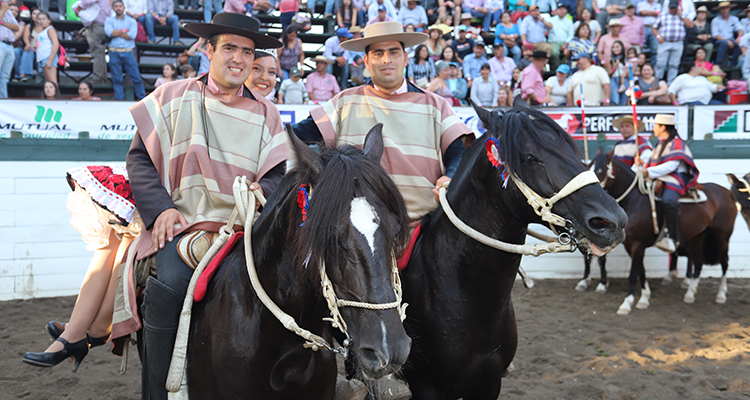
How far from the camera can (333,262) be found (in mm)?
1464

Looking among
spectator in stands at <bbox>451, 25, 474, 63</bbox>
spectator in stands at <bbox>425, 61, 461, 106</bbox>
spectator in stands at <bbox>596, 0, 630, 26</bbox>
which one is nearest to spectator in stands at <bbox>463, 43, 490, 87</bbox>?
spectator in stands at <bbox>451, 25, 474, 63</bbox>

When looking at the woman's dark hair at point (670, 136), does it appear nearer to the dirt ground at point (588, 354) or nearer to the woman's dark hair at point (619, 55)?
the dirt ground at point (588, 354)

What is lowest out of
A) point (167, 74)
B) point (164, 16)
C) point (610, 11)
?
point (167, 74)

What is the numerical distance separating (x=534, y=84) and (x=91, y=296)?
8.94 m

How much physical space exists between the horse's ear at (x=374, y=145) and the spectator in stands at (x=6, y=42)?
28.1ft

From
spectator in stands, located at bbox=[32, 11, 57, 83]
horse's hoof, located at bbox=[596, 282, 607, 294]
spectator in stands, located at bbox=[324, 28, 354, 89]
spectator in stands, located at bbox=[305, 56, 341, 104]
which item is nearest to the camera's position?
horse's hoof, located at bbox=[596, 282, 607, 294]

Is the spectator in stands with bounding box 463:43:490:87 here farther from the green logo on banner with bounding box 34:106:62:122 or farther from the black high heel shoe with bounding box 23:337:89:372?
the black high heel shoe with bounding box 23:337:89:372

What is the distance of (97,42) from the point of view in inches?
366

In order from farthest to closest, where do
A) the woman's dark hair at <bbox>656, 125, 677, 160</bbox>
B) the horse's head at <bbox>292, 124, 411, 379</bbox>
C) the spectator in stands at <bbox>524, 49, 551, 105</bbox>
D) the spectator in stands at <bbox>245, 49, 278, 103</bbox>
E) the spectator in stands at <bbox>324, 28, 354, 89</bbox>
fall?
the spectator in stands at <bbox>324, 28, 354, 89</bbox>, the spectator in stands at <bbox>524, 49, 551, 105</bbox>, the woman's dark hair at <bbox>656, 125, 677, 160</bbox>, the spectator in stands at <bbox>245, 49, 278, 103</bbox>, the horse's head at <bbox>292, 124, 411, 379</bbox>

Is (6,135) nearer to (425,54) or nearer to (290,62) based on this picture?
(290,62)

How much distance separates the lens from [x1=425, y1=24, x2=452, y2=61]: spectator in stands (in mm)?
10539

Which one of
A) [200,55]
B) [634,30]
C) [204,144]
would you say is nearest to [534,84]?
[634,30]

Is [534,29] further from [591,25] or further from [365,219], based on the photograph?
[365,219]

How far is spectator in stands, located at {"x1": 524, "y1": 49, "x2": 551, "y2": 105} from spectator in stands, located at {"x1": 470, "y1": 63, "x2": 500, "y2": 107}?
1.81ft
